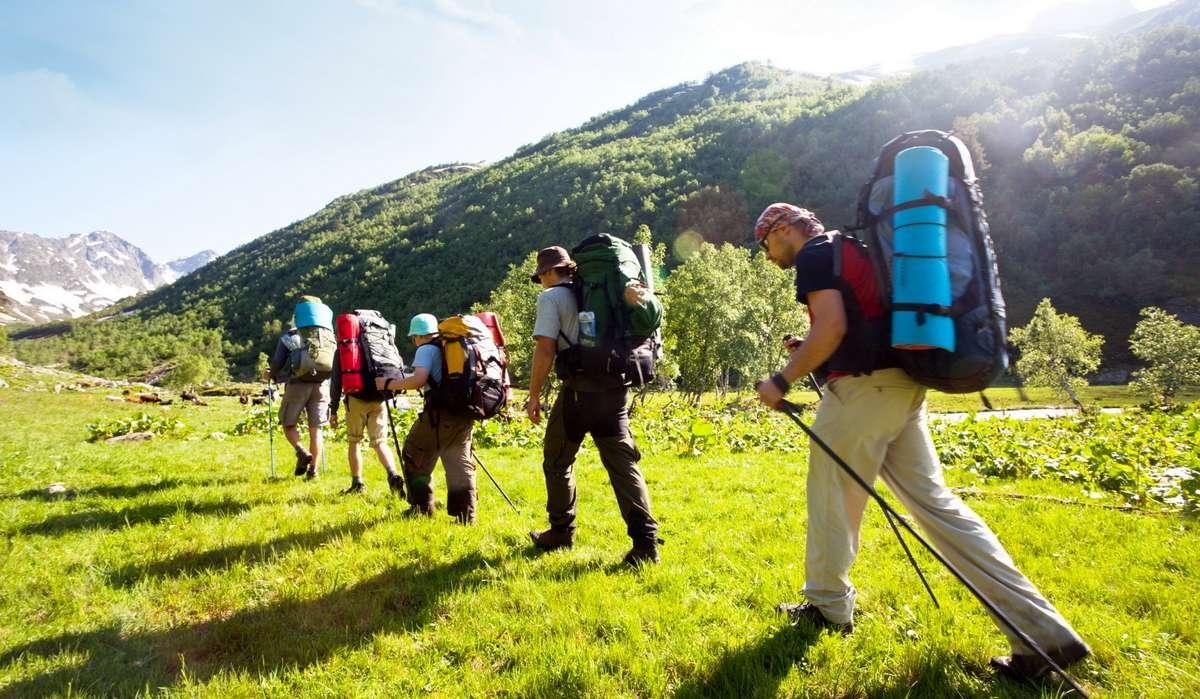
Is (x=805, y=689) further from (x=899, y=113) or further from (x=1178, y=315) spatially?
(x=899, y=113)

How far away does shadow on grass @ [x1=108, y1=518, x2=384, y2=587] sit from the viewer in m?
5.49

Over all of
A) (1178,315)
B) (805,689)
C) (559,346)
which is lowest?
(1178,315)

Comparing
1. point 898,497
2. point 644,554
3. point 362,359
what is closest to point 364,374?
point 362,359

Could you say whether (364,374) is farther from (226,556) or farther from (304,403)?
(226,556)

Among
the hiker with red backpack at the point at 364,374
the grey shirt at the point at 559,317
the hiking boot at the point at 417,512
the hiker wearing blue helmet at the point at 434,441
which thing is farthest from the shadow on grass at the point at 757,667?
the hiker with red backpack at the point at 364,374

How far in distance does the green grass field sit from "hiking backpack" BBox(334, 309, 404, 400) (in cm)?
166

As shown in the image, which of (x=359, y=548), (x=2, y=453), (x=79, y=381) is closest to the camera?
(x=359, y=548)

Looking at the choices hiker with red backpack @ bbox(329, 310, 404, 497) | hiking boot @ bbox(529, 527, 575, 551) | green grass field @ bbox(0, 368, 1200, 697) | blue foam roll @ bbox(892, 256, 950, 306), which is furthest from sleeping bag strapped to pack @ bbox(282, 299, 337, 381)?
blue foam roll @ bbox(892, 256, 950, 306)

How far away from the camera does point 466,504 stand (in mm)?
6707

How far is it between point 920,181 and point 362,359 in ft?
23.5

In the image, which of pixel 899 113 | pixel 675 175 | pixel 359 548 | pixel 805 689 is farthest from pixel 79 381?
pixel 899 113

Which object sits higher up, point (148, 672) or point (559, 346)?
point (559, 346)

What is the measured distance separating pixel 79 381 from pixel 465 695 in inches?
2654

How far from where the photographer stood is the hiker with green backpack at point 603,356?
4988mm
